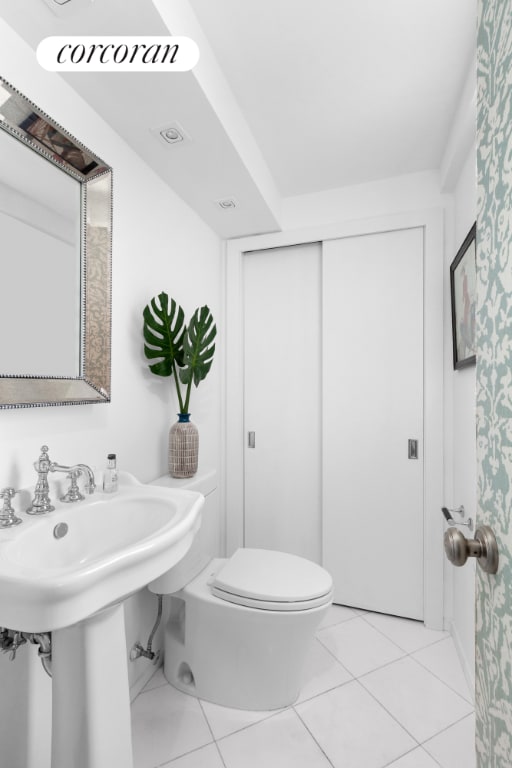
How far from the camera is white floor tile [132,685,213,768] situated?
4.27 ft

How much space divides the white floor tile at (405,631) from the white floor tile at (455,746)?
0.43 metres

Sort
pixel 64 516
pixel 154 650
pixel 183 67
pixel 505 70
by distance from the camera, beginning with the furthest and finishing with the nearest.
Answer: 1. pixel 154 650
2. pixel 183 67
3. pixel 64 516
4. pixel 505 70

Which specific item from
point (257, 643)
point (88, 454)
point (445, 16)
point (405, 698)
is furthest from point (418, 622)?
point (445, 16)

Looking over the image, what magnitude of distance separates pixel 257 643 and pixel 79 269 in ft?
4.69

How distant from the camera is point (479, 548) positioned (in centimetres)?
57

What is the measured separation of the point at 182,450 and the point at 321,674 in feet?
3.63

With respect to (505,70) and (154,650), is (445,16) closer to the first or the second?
(505,70)

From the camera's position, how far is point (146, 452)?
1675 millimetres

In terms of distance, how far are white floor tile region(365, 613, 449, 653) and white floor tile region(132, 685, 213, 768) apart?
1.00 metres

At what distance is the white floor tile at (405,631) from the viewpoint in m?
1.90

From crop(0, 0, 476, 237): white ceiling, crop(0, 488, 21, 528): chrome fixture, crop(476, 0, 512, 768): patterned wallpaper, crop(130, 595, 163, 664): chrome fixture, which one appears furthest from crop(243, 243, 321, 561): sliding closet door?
crop(476, 0, 512, 768): patterned wallpaper

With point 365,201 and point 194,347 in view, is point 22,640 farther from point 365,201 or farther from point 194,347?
point 365,201

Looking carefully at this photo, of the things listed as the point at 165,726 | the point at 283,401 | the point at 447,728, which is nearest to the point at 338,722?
the point at 447,728

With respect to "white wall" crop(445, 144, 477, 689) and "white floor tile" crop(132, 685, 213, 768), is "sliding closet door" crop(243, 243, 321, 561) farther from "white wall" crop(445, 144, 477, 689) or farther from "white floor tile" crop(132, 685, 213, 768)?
"white floor tile" crop(132, 685, 213, 768)
